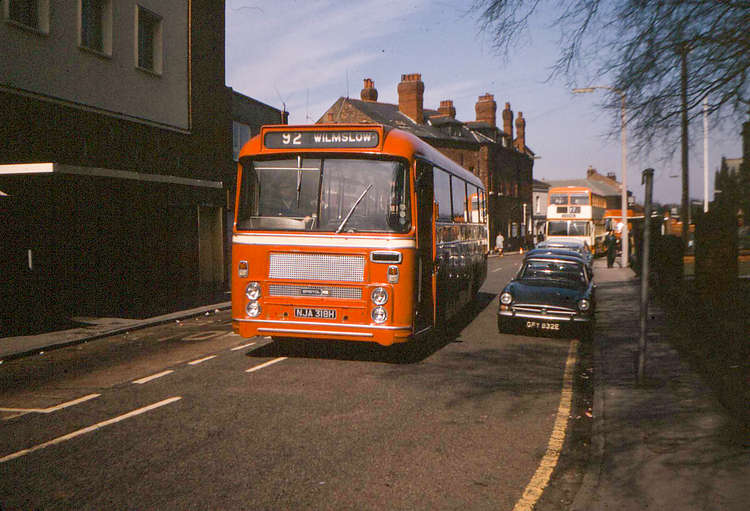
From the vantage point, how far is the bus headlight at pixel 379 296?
8.55 meters

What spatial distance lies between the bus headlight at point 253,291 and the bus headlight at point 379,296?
1.65 m

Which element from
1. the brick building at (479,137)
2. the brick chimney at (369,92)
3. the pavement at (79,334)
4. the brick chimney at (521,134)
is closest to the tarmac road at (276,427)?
the pavement at (79,334)

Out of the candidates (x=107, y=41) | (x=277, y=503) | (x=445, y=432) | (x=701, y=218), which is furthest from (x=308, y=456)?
(x=107, y=41)

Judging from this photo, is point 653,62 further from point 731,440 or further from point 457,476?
point 457,476

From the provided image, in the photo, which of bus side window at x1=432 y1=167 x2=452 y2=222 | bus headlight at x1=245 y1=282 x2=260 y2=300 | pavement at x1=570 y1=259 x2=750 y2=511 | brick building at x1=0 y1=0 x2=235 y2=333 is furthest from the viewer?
brick building at x1=0 y1=0 x2=235 y2=333

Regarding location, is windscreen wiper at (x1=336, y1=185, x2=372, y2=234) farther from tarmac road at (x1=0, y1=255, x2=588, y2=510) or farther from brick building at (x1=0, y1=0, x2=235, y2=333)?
brick building at (x1=0, y1=0, x2=235, y2=333)

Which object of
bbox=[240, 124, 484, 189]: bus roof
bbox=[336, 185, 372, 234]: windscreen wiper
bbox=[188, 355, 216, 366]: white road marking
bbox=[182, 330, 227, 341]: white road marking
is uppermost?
bbox=[240, 124, 484, 189]: bus roof

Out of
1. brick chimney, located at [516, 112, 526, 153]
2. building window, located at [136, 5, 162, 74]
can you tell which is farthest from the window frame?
brick chimney, located at [516, 112, 526, 153]

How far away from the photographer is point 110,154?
16.6 metres

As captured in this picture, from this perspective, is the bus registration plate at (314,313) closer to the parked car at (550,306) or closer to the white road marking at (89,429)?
the white road marking at (89,429)

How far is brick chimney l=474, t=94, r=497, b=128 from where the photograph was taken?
67250 millimetres

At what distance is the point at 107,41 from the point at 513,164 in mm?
61121

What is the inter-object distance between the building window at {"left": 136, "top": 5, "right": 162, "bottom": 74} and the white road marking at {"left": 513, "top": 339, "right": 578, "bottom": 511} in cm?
1557

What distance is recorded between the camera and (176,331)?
12.9m
